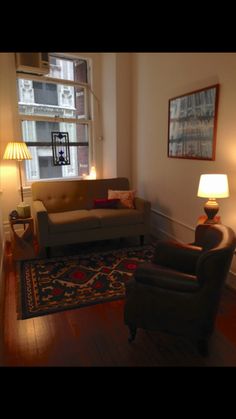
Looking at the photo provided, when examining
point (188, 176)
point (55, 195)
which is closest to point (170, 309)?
point (188, 176)

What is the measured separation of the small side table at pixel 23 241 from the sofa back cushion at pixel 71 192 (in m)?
0.45

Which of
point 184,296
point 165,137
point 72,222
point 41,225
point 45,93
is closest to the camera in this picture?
point 184,296

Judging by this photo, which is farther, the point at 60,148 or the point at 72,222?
the point at 60,148

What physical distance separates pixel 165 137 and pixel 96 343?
2703 millimetres

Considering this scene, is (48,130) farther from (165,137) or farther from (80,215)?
(165,137)

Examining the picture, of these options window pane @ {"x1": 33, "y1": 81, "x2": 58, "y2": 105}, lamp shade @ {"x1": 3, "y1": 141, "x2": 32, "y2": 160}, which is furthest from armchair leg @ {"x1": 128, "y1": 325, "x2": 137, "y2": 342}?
window pane @ {"x1": 33, "y1": 81, "x2": 58, "y2": 105}

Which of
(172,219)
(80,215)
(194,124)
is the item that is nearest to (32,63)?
(80,215)

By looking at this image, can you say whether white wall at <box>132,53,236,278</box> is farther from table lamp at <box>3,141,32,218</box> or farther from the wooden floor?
table lamp at <box>3,141,32,218</box>

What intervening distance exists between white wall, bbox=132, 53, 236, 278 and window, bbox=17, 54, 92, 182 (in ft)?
3.05

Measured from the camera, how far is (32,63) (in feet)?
12.3

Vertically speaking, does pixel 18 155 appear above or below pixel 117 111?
below

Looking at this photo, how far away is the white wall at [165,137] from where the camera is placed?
8.27ft

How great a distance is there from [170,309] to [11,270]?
6.79ft
